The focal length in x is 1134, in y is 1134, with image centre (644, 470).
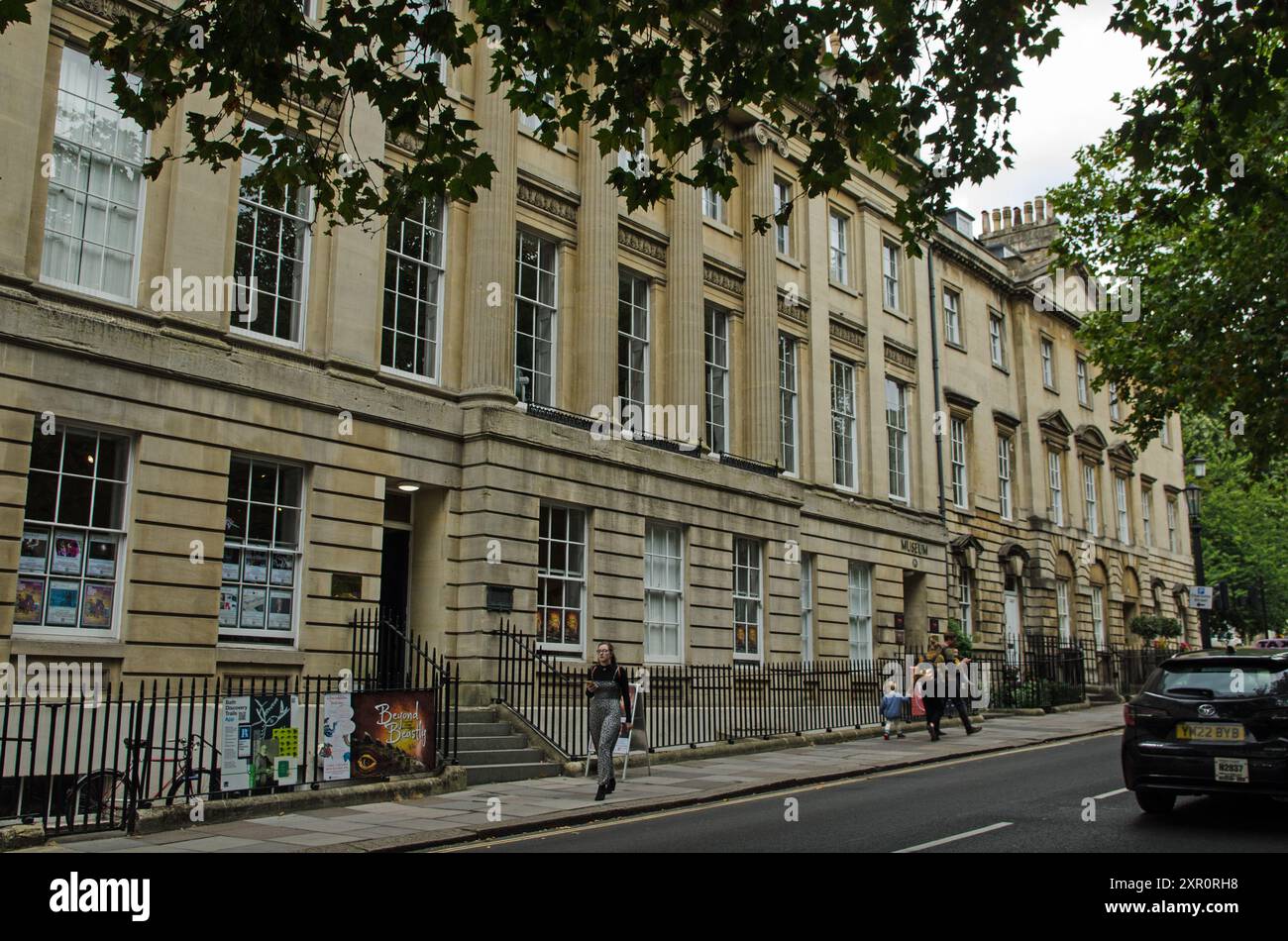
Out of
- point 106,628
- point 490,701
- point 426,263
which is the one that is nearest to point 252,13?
point 106,628

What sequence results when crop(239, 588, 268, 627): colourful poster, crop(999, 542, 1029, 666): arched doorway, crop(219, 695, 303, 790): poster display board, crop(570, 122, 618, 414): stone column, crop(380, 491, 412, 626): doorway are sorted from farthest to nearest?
crop(999, 542, 1029, 666): arched doorway
crop(570, 122, 618, 414): stone column
crop(380, 491, 412, 626): doorway
crop(239, 588, 268, 627): colourful poster
crop(219, 695, 303, 790): poster display board

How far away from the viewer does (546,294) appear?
20.0 meters

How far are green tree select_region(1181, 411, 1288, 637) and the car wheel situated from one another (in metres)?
43.9

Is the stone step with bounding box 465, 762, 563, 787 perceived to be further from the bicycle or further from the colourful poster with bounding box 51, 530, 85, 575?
the colourful poster with bounding box 51, 530, 85, 575

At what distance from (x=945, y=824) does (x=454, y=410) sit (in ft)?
33.7

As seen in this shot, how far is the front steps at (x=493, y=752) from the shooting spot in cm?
1443

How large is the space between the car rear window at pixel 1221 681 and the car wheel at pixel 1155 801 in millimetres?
938

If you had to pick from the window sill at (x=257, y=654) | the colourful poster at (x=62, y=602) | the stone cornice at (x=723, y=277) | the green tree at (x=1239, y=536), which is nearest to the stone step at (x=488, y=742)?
the window sill at (x=257, y=654)

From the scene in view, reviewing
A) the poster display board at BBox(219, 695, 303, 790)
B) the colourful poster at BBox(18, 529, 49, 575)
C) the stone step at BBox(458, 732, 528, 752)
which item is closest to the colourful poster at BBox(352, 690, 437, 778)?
the poster display board at BBox(219, 695, 303, 790)

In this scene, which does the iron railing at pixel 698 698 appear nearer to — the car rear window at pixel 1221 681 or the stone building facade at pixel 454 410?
the stone building facade at pixel 454 410

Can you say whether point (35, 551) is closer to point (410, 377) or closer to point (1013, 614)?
point (410, 377)

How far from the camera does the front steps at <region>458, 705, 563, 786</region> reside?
14.4m

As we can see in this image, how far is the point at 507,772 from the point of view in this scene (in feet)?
48.0
